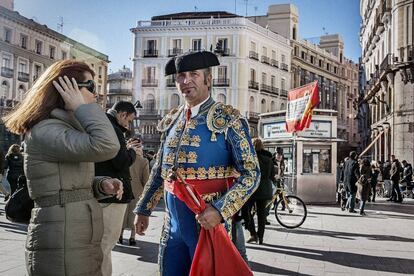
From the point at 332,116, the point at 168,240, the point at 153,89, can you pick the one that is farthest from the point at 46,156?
the point at 153,89

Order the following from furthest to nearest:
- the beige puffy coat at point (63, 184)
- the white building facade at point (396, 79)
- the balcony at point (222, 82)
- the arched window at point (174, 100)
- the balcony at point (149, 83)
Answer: the balcony at point (222, 82)
the arched window at point (174, 100)
the balcony at point (149, 83)
the white building facade at point (396, 79)
the beige puffy coat at point (63, 184)

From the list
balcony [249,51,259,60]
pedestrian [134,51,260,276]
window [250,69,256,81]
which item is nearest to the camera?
pedestrian [134,51,260,276]

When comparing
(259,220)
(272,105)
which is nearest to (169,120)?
(259,220)

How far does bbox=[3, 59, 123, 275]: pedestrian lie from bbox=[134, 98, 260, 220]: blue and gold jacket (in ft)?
1.96

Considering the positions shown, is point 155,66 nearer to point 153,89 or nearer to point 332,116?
point 153,89

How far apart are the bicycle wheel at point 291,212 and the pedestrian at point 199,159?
7.34 meters

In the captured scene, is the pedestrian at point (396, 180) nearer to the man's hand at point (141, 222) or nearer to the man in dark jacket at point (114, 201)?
the man in dark jacket at point (114, 201)

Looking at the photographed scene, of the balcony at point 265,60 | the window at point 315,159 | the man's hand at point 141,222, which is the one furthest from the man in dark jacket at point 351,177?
the balcony at point 265,60

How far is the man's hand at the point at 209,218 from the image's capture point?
2.49 metres

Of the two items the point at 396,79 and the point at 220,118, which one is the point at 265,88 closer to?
the point at 396,79

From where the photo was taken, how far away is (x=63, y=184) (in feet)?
7.34

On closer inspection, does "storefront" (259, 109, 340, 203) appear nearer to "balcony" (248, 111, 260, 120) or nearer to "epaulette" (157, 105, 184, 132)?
"epaulette" (157, 105, 184, 132)

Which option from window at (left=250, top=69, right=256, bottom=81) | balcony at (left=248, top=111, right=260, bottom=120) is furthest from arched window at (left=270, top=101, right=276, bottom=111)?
window at (left=250, top=69, right=256, bottom=81)

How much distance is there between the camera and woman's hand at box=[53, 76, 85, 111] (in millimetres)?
2297
